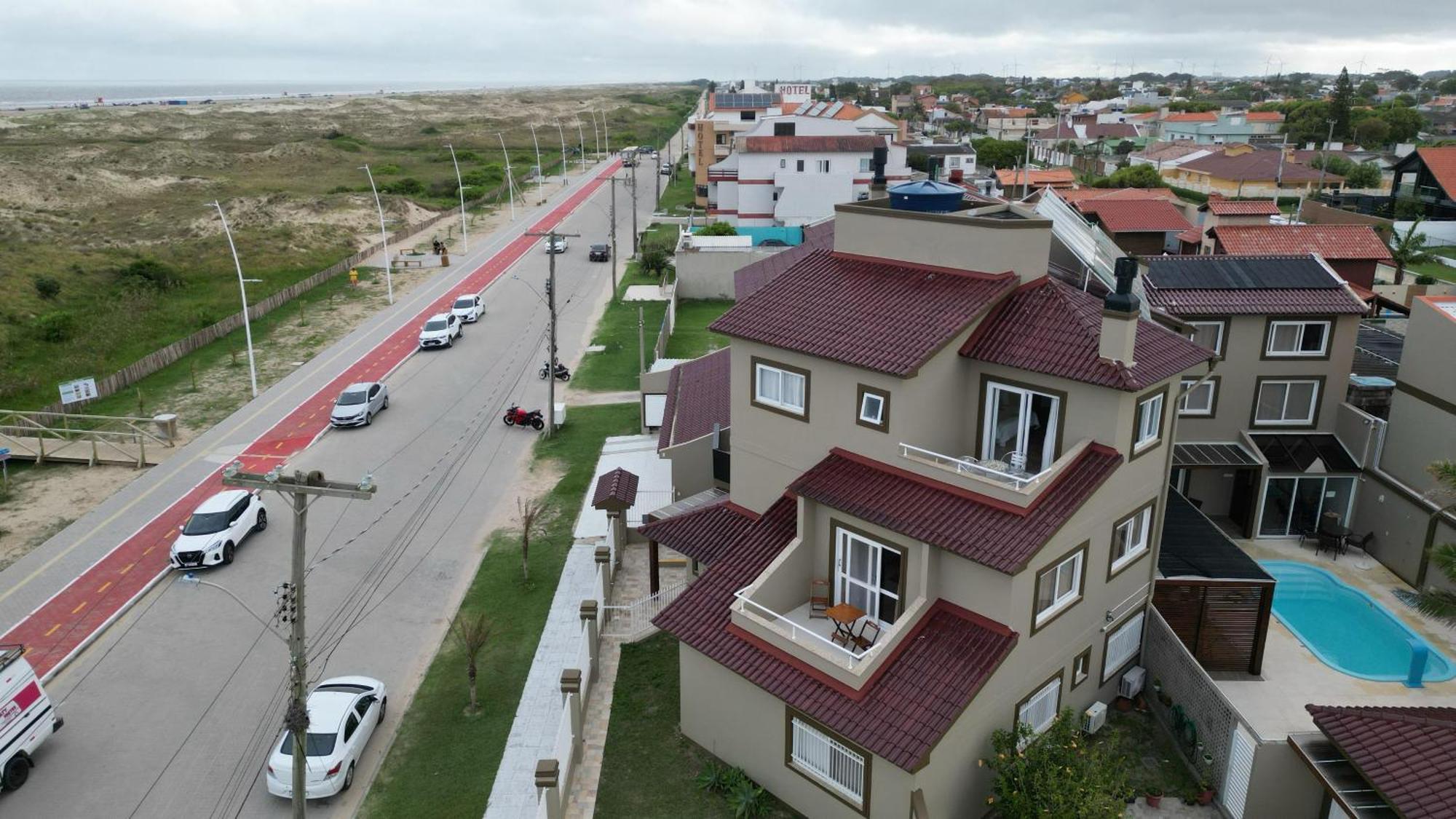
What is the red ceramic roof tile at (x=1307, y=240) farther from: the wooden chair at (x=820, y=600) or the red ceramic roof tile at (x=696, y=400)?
the wooden chair at (x=820, y=600)

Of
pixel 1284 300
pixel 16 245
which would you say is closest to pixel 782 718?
pixel 1284 300

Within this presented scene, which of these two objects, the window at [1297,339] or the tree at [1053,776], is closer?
Result: the tree at [1053,776]

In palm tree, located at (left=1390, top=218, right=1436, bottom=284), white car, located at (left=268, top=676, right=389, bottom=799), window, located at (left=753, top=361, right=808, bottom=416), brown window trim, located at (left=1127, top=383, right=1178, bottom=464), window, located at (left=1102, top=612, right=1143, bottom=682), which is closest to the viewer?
brown window trim, located at (left=1127, top=383, right=1178, bottom=464)

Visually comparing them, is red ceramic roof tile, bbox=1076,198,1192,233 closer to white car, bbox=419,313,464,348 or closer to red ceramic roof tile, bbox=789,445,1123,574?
white car, bbox=419,313,464,348

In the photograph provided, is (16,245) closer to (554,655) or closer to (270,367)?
(270,367)

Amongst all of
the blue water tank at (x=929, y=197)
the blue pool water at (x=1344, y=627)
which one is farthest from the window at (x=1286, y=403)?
the blue water tank at (x=929, y=197)

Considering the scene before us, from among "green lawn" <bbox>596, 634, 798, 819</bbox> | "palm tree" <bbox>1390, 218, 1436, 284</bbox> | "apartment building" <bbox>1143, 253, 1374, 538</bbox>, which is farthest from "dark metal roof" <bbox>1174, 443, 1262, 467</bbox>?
"palm tree" <bbox>1390, 218, 1436, 284</bbox>
